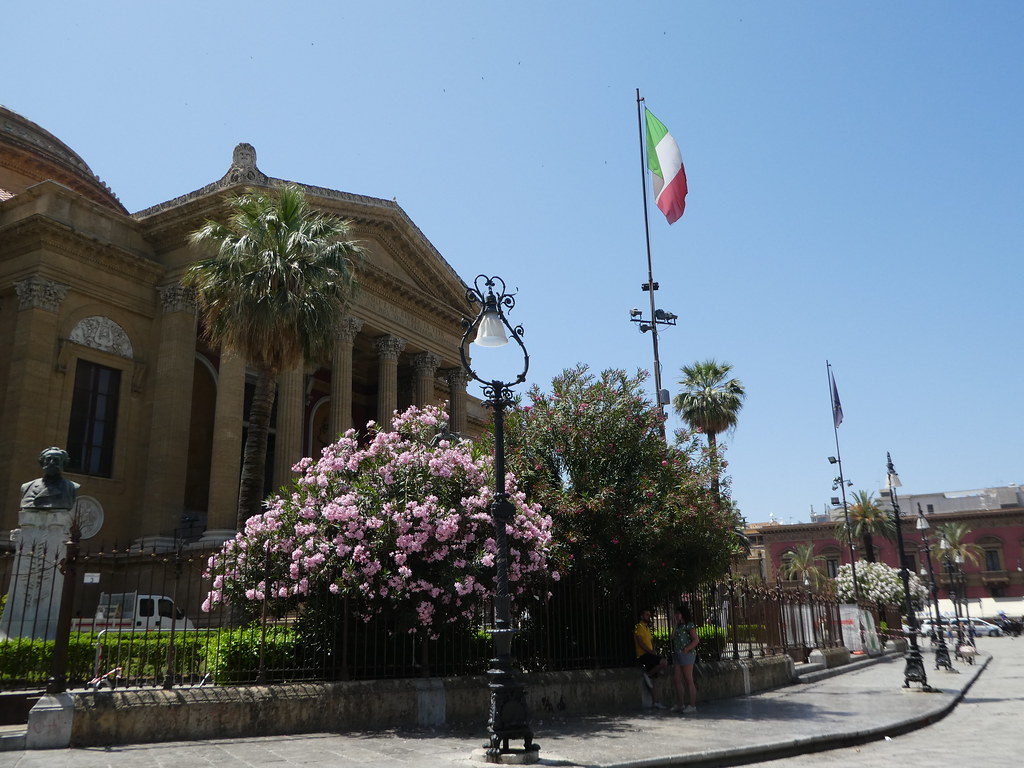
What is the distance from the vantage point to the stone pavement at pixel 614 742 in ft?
27.3

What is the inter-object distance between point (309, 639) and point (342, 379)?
17.4 m

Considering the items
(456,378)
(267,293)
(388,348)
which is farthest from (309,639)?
(456,378)

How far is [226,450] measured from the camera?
2511 cm

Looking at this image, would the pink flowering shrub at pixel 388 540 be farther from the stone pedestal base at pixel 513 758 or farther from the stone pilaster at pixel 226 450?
the stone pilaster at pixel 226 450

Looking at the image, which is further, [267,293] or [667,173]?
[667,173]

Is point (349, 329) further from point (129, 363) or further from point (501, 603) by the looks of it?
point (501, 603)

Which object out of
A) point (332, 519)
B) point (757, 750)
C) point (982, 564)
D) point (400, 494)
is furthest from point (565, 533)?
point (982, 564)

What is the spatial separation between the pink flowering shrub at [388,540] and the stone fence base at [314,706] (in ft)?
3.24

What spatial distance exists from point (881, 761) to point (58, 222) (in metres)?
24.8

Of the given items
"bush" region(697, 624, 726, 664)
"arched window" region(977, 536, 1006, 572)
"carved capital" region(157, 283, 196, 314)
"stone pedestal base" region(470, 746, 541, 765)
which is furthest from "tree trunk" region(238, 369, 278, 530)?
"arched window" region(977, 536, 1006, 572)

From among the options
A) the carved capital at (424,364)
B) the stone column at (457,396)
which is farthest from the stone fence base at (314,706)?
the stone column at (457,396)

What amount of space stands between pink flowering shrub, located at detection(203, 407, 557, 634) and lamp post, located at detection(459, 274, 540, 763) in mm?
2127

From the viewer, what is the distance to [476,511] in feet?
40.2

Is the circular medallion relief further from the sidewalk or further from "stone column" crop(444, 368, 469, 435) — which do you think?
the sidewalk
